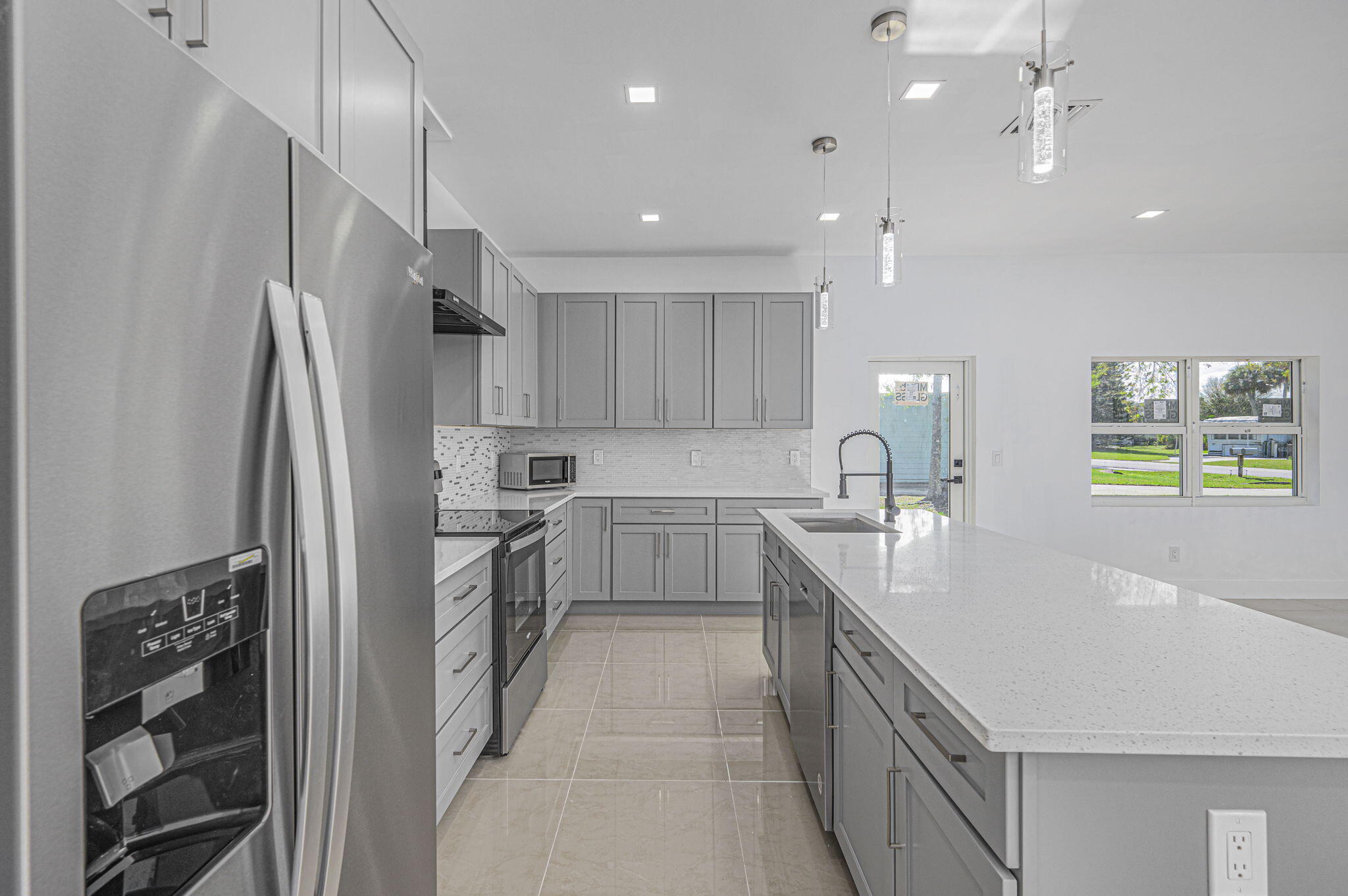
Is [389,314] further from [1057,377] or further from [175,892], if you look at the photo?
[1057,377]

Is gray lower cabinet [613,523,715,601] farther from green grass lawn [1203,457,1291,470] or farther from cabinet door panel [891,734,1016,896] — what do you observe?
green grass lawn [1203,457,1291,470]

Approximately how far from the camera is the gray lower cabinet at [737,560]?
15.6ft

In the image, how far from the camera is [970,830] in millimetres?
1039

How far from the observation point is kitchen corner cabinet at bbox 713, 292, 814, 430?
4953mm

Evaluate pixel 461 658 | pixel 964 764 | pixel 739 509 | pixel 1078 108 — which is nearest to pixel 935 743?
pixel 964 764

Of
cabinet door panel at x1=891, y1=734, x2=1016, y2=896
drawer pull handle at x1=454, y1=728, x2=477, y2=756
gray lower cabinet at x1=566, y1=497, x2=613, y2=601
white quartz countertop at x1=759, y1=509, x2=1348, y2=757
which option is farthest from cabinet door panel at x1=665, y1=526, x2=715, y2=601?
cabinet door panel at x1=891, y1=734, x2=1016, y2=896

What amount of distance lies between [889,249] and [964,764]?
64.7 inches

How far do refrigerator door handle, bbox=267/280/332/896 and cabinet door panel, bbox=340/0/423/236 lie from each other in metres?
0.64

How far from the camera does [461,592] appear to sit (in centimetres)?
223

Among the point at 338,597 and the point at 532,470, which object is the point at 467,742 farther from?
the point at 532,470

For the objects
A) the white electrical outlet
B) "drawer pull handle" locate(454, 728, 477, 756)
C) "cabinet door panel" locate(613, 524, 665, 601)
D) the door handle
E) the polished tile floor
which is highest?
the door handle

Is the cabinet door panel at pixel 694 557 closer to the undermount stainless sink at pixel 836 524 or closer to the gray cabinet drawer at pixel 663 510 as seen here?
the gray cabinet drawer at pixel 663 510

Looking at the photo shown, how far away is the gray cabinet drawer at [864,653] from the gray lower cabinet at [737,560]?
281cm

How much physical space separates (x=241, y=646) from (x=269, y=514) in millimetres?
139
